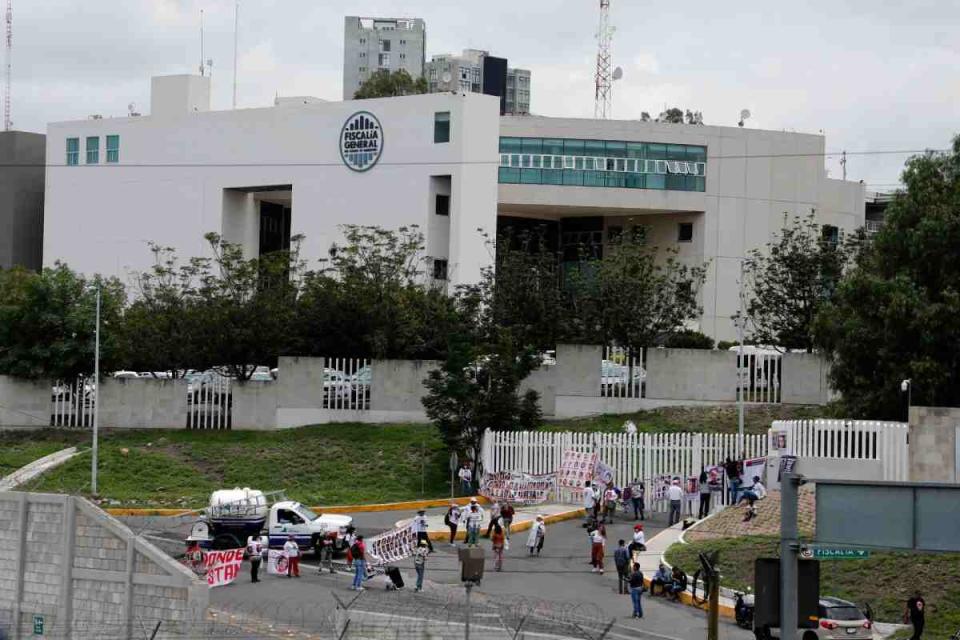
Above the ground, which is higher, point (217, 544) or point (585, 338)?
point (585, 338)

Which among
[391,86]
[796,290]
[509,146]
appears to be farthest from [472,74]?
[796,290]

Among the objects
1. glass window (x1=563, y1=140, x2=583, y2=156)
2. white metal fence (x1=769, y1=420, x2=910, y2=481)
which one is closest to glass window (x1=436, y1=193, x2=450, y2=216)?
glass window (x1=563, y1=140, x2=583, y2=156)

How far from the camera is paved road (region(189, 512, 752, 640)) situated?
27.8m

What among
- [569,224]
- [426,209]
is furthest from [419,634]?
[569,224]

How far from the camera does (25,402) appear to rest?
54531 mm

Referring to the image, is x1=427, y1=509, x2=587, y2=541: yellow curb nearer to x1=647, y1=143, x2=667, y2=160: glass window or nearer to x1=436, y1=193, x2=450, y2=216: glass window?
x1=436, y1=193, x2=450, y2=216: glass window

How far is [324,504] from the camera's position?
42000mm

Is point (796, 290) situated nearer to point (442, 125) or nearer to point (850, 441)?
point (442, 125)

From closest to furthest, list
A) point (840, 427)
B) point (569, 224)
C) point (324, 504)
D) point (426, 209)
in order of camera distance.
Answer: point (840, 427)
point (324, 504)
point (426, 209)
point (569, 224)

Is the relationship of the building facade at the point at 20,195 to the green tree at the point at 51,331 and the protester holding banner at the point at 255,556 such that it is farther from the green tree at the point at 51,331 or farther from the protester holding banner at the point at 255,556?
the protester holding banner at the point at 255,556

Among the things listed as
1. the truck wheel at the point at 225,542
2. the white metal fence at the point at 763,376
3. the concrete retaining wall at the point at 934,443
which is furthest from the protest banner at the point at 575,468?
the truck wheel at the point at 225,542

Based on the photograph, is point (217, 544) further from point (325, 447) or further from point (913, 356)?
point (913, 356)

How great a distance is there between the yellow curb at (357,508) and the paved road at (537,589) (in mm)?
4277

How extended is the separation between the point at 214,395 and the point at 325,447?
19.6 ft
